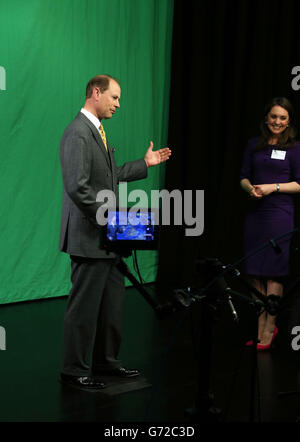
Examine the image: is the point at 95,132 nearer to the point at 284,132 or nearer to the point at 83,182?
the point at 83,182

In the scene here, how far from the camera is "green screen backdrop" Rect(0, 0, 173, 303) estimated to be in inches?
208

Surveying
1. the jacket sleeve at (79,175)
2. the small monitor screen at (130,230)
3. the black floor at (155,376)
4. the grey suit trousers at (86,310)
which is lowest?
the black floor at (155,376)

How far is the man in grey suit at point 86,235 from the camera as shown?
3.27m

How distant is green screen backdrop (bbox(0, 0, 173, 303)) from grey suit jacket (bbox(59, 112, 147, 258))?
204 cm

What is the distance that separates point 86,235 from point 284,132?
1525 mm

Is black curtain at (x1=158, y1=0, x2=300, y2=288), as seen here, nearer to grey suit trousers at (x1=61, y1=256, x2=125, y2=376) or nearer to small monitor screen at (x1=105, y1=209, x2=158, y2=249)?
grey suit trousers at (x1=61, y1=256, x2=125, y2=376)

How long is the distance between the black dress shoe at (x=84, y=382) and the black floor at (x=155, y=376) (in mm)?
47

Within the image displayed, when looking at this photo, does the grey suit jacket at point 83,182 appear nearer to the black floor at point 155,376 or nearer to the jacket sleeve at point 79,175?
the jacket sleeve at point 79,175

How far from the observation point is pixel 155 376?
11.7 ft

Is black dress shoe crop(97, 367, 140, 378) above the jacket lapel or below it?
below

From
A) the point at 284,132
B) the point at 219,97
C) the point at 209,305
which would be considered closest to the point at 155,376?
the point at 209,305

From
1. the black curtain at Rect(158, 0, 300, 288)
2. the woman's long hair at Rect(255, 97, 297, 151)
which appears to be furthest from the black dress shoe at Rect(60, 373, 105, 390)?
the black curtain at Rect(158, 0, 300, 288)

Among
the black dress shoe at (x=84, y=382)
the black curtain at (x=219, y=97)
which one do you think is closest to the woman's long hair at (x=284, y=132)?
the black dress shoe at (x=84, y=382)
